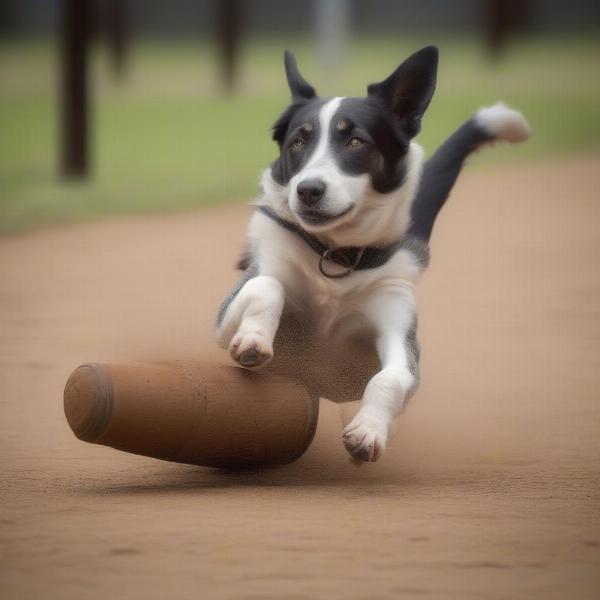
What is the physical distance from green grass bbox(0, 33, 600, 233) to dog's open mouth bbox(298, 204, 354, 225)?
9133 millimetres

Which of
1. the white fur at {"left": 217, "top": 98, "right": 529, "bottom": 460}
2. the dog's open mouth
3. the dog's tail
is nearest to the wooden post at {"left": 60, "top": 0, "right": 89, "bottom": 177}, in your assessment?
the dog's tail

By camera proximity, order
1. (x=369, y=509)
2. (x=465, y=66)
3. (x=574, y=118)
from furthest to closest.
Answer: (x=465, y=66)
(x=574, y=118)
(x=369, y=509)

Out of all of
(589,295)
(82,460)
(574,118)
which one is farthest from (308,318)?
(574,118)

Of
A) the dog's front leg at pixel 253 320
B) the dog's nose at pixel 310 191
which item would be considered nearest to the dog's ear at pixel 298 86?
the dog's nose at pixel 310 191

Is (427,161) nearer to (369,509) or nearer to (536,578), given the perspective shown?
(369,509)

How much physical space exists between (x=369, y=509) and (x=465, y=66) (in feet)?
104

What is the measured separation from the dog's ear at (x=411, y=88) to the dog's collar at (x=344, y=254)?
489mm

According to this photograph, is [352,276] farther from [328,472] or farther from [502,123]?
[502,123]

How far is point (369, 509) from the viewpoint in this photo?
511 cm

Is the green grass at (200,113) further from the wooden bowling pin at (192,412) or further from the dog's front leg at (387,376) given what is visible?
the wooden bowling pin at (192,412)

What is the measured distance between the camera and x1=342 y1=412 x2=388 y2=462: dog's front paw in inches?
208

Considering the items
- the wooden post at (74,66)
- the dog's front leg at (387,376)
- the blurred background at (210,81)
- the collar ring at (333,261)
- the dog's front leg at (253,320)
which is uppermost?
the collar ring at (333,261)

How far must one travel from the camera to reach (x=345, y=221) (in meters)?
5.79

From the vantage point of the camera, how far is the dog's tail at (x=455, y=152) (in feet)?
21.7
